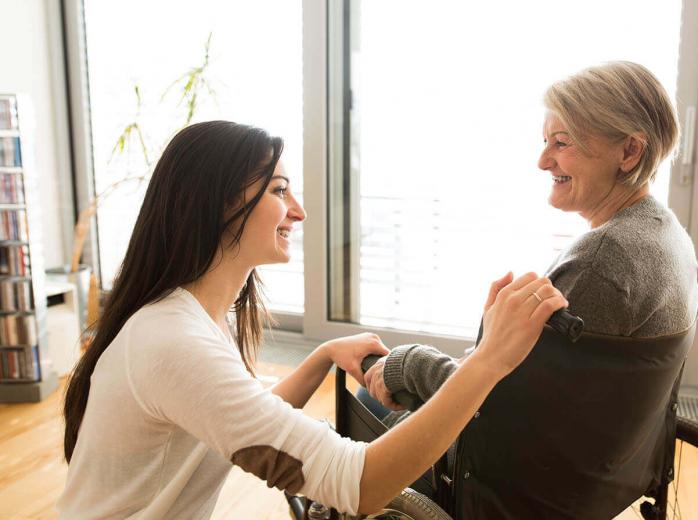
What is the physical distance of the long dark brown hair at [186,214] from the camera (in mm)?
1032

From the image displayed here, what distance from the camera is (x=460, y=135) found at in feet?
9.73

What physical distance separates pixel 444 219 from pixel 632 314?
7.05 ft

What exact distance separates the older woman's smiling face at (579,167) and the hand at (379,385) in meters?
0.49

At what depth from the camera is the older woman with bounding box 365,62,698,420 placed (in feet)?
3.31

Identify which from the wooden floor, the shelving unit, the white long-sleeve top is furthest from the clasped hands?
the shelving unit

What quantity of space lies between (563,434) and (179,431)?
1.88ft

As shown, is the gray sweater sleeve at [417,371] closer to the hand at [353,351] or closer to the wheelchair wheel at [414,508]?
the hand at [353,351]

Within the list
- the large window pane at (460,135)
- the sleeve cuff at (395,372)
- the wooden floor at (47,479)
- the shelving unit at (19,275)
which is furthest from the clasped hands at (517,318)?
the shelving unit at (19,275)

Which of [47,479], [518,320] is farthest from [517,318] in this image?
[47,479]

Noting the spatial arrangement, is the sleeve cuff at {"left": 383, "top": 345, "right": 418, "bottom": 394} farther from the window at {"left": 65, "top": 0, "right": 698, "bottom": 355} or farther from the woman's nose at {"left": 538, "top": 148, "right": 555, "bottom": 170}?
the window at {"left": 65, "top": 0, "right": 698, "bottom": 355}

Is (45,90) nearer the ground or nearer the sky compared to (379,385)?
nearer the sky

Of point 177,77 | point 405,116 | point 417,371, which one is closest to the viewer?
point 417,371

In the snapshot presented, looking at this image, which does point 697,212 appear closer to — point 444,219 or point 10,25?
point 444,219

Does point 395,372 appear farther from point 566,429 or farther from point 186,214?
point 186,214
